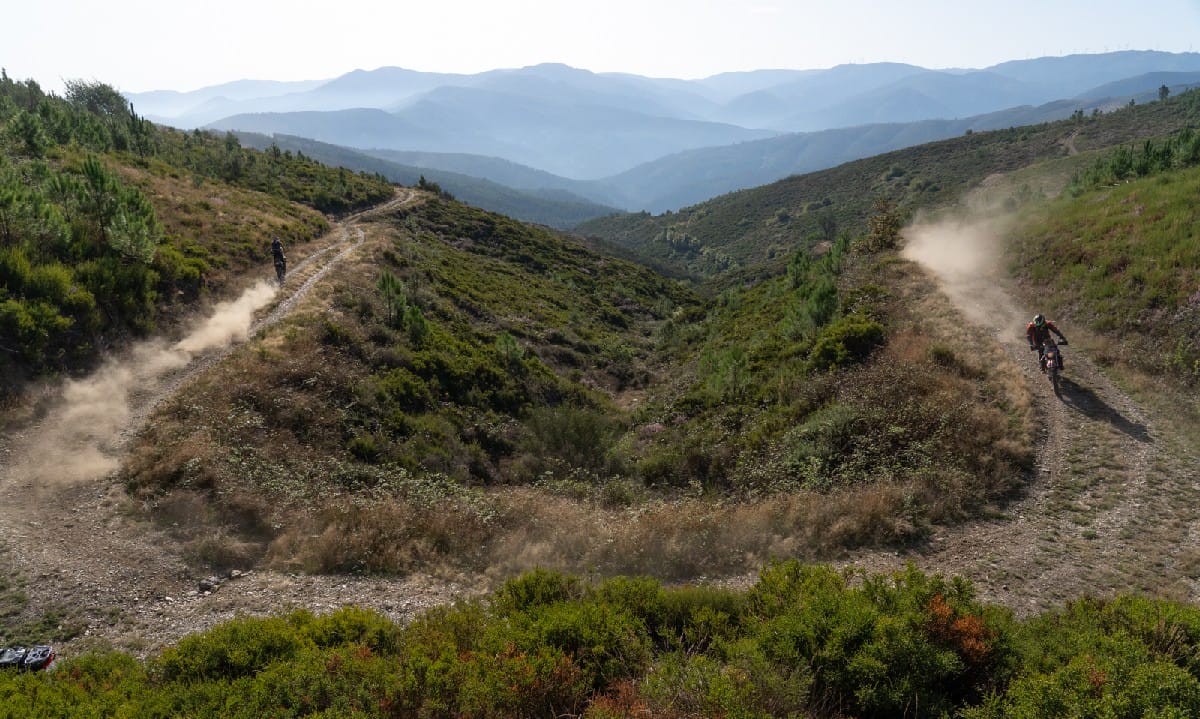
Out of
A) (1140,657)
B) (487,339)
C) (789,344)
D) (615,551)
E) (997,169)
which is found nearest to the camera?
(1140,657)

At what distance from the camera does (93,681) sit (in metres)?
6.14

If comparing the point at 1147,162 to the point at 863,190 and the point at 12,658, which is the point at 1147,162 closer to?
the point at 12,658

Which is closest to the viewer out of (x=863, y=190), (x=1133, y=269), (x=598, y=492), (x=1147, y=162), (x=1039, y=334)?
(x=598, y=492)

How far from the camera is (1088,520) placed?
923 cm

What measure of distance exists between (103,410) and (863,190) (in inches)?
4715

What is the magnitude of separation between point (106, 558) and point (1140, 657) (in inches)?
533

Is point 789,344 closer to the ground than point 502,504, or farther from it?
farther from it

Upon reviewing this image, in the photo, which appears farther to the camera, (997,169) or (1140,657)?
(997,169)

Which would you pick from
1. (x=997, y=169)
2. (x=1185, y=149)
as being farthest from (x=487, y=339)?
(x=997, y=169)

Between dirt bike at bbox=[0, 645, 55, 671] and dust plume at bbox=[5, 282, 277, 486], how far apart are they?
5.26m

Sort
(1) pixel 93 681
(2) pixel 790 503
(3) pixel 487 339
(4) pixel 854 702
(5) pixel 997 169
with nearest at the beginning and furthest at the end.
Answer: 1. (4) pixel 854 702
2. (1) pixel 93 681
3. (2) pixel 790 503
4. (3) pixel 487 339
5. (5) pixel 997 169

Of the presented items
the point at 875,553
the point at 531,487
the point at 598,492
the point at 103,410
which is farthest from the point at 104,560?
the point at 875,553

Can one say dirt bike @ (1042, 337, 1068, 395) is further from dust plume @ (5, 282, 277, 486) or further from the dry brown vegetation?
dust plume @ (5, 282, 277, 486)

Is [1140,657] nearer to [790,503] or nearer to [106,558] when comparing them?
[790,503]
